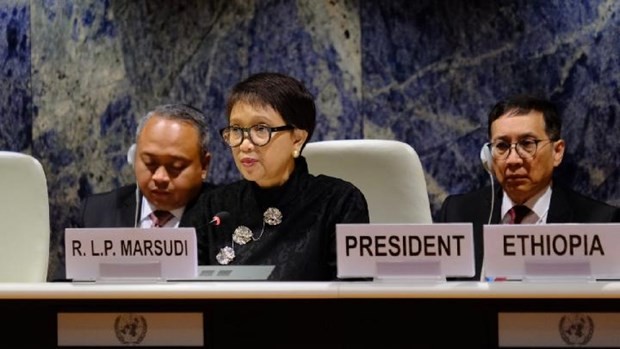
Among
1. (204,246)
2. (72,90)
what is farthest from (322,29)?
(204,246)

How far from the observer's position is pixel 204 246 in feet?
7.89

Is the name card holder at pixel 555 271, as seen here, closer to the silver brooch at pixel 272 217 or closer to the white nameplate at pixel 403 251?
the white nameplate at pixel 403 251

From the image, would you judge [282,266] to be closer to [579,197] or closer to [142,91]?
[579,197]

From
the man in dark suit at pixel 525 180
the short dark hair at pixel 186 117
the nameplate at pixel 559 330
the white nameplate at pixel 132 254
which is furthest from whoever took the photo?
the short dark hair at pixel 186 117

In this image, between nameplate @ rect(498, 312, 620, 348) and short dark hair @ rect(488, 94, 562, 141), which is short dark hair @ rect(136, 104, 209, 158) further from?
nameplate @ rect(498, 312, 620, 348)

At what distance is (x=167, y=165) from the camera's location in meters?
2.63

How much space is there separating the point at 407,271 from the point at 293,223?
72 centimetres

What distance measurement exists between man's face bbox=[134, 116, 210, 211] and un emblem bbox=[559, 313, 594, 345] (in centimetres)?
133

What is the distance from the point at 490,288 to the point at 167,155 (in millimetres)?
1294

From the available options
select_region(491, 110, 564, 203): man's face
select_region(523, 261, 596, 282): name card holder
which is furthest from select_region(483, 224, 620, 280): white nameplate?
select_region(491, 110, 564, 203): man's face

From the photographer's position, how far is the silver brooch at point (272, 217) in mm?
2373

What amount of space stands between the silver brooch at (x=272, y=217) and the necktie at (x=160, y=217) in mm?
380

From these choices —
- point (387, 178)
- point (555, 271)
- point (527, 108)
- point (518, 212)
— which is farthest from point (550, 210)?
point (555, 271)

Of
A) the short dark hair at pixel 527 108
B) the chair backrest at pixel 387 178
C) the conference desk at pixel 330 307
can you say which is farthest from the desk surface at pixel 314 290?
the short dark hair at pixel 527 108
